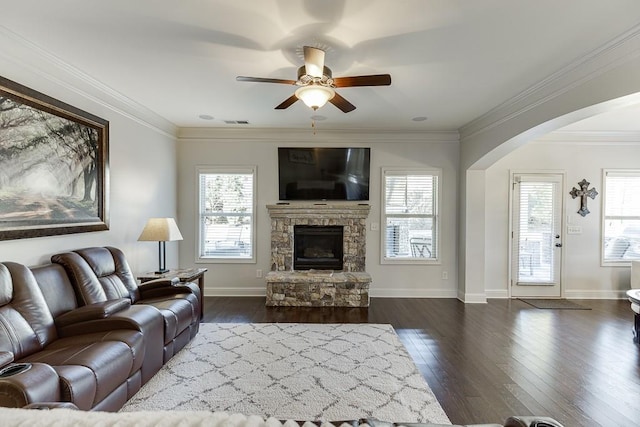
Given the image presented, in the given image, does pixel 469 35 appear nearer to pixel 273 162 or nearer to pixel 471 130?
pixel 471 130

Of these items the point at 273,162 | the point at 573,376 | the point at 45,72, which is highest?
the point at 45,72

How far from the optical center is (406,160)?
213 inches

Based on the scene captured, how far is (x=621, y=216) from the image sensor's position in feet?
17.7

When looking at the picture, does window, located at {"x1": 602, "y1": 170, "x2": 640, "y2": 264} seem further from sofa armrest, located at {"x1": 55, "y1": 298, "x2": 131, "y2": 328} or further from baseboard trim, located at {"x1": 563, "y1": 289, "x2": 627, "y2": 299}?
sofa armrest, located at {"x1": 55, "y1": 298, "x2": 131, "y2": 328}

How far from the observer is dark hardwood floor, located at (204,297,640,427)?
2.38 m

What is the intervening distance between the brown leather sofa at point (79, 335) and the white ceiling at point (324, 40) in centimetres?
189

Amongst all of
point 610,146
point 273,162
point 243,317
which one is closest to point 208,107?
point 273,162

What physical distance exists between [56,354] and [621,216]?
790cm

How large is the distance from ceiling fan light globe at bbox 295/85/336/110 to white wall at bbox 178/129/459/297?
2.71 metres

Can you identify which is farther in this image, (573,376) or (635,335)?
(635,335)

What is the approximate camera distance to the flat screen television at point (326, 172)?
532 centimetres

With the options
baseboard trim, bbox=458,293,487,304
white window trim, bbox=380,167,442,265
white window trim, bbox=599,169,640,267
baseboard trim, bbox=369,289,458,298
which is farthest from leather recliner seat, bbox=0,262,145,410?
white window trim, bbox=599,169,640,267

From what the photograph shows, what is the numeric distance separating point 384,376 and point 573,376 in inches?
69.0

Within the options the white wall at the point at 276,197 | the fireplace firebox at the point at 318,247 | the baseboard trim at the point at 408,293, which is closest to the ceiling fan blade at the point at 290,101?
the white wall at the point at 276,197
